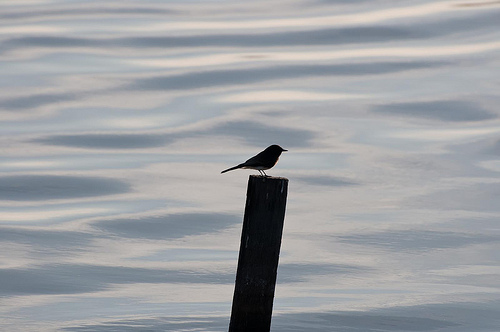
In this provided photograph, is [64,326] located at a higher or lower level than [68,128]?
lower

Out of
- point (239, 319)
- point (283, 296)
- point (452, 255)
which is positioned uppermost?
point (452, 255)

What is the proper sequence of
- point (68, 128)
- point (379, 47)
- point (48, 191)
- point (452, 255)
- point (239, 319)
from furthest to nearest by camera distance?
1. point (379, 47)
2. point (68, 128)
3. point (48, 191)
4. point (452, 255)
5. point (239, 319)

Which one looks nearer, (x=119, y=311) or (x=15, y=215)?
(x=119, y=311)

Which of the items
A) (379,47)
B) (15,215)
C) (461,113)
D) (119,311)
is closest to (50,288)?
(119,311)

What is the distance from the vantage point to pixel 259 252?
676cm

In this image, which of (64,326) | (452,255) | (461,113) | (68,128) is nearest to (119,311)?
(64,326)

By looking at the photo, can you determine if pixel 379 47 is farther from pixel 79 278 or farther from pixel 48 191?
pixel 79 278

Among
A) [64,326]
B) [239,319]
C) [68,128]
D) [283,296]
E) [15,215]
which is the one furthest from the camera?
[68,128]

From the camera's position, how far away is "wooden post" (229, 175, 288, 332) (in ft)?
21.8

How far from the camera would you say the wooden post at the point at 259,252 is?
665cm

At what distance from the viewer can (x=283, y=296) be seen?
1052 cm

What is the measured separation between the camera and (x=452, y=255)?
1223cm

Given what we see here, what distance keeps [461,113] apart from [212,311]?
994 centimetres

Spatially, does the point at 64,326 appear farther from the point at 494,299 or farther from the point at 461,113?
the point at 461,113
